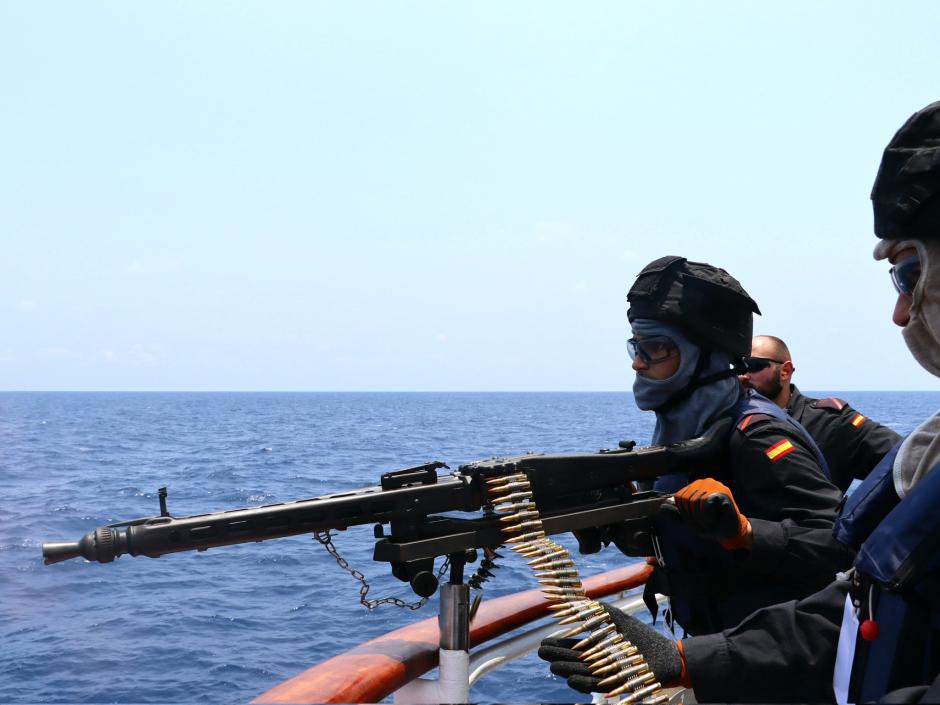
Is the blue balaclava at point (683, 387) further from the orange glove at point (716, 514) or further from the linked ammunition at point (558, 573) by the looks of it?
the linked ammunition at point (558, 573)

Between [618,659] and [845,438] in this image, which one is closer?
[618,659]

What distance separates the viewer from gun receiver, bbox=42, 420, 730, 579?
9.36 ft

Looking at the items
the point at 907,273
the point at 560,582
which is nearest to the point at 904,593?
the point at 907,273

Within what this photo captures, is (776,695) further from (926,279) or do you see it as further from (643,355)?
(643,355)

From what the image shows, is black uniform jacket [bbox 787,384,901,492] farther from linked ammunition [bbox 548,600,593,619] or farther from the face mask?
linked ammunition [bbox 548,600,593,619]

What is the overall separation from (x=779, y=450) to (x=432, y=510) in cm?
142

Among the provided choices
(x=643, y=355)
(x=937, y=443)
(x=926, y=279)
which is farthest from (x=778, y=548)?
(x=926, y=279)

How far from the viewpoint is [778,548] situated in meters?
3.16

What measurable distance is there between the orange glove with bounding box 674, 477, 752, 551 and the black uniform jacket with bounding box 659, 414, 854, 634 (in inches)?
2.9

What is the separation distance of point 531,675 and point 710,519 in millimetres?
6041

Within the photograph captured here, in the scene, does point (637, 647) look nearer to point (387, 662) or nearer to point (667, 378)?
point (387, 662)

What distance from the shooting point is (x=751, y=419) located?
3.58 m

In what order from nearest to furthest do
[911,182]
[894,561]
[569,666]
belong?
[894,561], [911,182], [569,666]

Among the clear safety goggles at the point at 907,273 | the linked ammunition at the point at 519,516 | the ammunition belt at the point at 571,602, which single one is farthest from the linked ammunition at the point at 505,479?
the clear safety goggles at the point at 907,273
